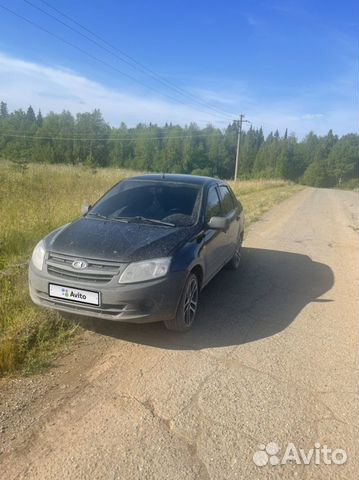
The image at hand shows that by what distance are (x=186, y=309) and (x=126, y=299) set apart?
841mm

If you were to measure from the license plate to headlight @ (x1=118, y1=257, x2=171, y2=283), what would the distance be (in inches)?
11.7

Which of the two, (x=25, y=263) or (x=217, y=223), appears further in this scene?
(x=25, y=263)

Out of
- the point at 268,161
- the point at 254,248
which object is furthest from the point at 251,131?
the point at 254,248

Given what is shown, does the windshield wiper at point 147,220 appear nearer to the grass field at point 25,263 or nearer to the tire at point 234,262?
the grass field at point 25,263

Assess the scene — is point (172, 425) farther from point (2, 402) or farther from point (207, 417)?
point (2, 402)

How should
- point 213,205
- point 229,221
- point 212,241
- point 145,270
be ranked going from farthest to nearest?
point 229,221 < point 213,205 < point 212,241 < point 145,270

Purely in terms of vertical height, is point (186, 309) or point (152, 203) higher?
point (152, 203)

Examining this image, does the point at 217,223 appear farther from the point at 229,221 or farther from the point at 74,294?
the point at 74,294

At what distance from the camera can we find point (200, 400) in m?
2.95

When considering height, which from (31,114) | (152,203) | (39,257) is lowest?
(39,257)

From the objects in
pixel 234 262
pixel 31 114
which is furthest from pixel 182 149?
pixel 234 262

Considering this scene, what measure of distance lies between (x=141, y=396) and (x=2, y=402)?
1.05 m

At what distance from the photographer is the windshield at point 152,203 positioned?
14.8 feet

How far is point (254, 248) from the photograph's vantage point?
8430 mm
